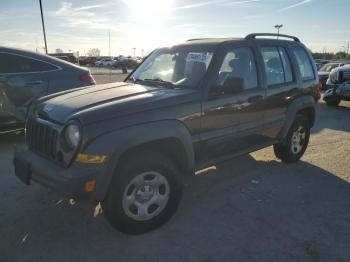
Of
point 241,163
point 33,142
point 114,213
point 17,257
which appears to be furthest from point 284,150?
point 17,257

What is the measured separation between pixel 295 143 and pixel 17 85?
15.5 ft

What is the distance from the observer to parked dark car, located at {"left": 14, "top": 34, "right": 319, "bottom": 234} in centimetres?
322

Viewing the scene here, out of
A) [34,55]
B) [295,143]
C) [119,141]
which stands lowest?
[295,143]

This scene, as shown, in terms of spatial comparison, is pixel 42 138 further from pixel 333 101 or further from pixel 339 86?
pixel 333 101

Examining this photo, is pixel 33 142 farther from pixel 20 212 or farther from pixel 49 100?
pixel 20 212

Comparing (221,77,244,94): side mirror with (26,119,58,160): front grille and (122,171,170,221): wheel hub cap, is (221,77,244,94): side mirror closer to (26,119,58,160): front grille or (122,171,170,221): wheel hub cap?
(122,171,170,221): wheel hub cap

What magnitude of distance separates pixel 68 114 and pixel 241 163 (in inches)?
127

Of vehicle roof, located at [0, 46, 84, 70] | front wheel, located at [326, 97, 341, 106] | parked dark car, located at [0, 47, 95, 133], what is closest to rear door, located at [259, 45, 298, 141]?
parked dark car, located at [0, 47, 95, 133]

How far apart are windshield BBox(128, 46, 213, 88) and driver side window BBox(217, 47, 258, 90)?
219 mm

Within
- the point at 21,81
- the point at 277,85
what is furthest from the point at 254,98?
the point at 21,81

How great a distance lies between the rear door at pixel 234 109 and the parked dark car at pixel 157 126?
13 millimetres

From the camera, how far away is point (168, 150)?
3801 millimetres

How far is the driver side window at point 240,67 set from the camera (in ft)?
14.1

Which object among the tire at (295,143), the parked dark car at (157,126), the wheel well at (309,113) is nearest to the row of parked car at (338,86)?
the wheel well at (309,113)
